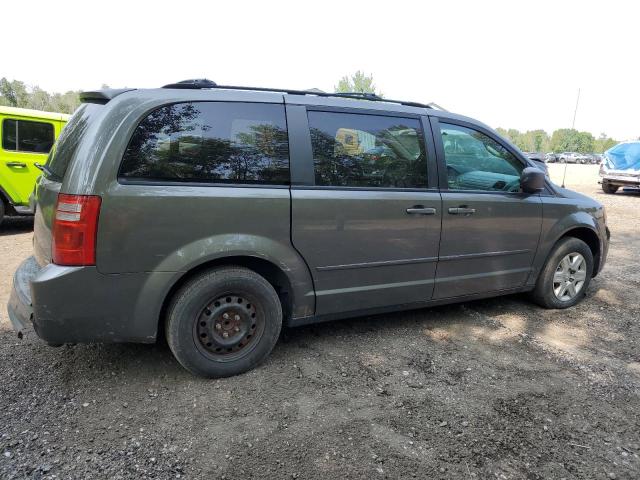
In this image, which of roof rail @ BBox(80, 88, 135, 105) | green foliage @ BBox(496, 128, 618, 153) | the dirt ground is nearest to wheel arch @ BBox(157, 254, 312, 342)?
the dirt ground

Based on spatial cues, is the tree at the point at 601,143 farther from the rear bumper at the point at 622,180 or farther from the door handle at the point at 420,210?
the door handle at the point at 420,210

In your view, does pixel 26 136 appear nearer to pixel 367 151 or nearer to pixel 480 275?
pixel 367 151

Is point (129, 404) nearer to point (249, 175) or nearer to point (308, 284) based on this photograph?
point (308, 284)

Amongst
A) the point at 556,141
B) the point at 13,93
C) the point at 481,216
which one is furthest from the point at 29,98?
the point at 556,141

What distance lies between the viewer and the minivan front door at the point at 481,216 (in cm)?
365

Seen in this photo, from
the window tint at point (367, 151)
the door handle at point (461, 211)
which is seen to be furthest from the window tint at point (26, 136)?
the door handle at point (461, 211)

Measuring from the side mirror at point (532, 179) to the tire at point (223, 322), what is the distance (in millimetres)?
2359

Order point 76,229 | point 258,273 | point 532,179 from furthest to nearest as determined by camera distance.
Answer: point 532,179, point 258,273, point 76,229

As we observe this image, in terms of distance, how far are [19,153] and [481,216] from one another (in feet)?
24.0

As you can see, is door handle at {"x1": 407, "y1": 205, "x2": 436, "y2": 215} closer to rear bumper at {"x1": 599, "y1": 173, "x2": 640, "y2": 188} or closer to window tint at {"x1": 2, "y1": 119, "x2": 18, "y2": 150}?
window tint at {"x1": 2, "y1": 119, "x2": 18, "y2": 150}

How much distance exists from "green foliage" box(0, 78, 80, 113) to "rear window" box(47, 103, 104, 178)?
40.3 metres

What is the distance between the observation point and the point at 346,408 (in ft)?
8.92

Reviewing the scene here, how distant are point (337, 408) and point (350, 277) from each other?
36.8 inches

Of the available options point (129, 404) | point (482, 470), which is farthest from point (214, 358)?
point (482, 470)
